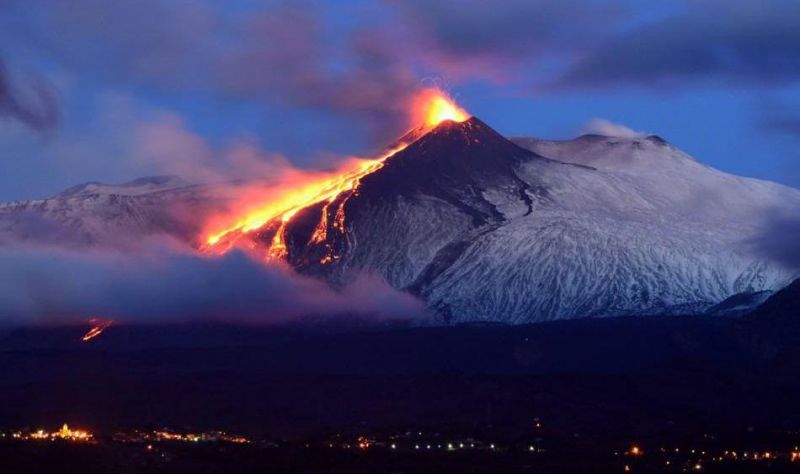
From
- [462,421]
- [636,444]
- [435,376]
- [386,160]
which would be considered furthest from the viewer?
[386,160]

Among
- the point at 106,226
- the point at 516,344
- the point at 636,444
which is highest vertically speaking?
the point at 106,226

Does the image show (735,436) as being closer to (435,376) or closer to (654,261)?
(435,376)

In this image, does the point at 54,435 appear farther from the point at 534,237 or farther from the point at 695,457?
the point at 534,237

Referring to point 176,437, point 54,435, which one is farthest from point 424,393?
point 54,435

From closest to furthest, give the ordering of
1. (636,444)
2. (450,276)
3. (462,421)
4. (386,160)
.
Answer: (636,444), (462,421), (450,276), (386,160)

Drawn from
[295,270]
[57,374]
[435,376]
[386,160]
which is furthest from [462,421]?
[386,160]

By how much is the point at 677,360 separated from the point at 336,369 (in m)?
23.0

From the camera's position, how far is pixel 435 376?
146m

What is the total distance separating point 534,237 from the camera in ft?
573

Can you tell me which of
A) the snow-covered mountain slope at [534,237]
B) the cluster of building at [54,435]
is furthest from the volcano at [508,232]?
the cluster of building at [54,435]

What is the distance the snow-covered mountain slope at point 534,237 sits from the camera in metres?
168

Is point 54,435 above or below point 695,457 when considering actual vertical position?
above

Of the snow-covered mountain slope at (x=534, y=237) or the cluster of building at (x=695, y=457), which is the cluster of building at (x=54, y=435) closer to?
the cluster of building at (x=695, y=457)

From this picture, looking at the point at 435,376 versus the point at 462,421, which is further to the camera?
the point at 435,376
